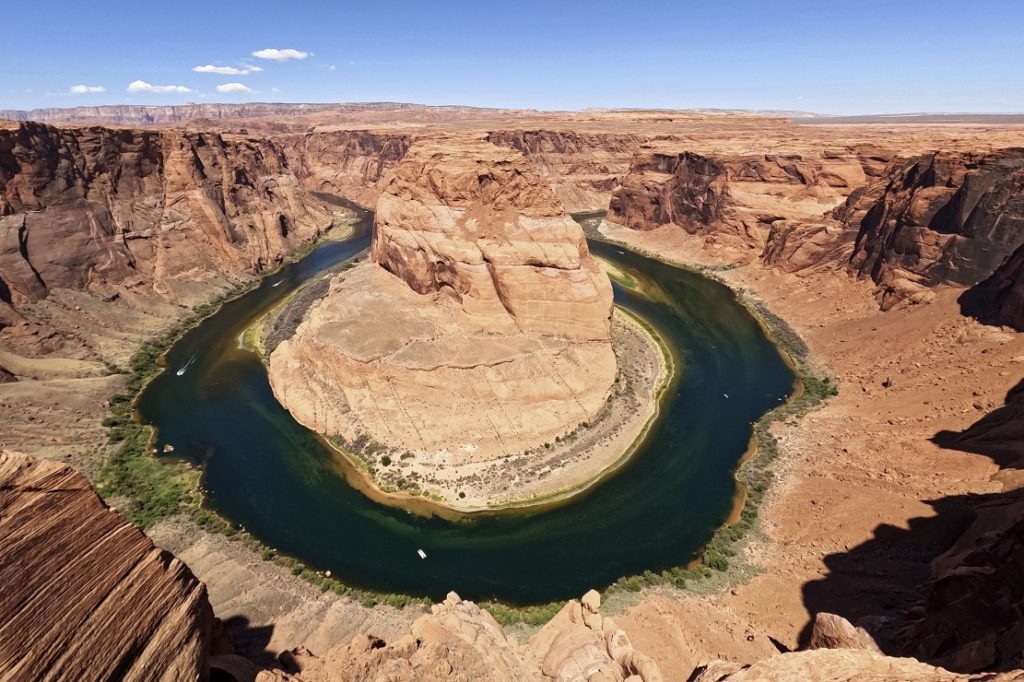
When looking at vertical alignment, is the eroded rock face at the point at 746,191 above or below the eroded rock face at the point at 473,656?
above

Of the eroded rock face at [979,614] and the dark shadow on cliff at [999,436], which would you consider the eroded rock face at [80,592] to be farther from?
the dark shadow on cliff at [999,436]

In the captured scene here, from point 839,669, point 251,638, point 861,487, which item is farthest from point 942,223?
point 251,638

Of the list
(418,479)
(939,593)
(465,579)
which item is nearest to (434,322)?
(418,479)

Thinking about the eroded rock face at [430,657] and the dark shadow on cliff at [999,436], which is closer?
the eroded rock face at [430,657]

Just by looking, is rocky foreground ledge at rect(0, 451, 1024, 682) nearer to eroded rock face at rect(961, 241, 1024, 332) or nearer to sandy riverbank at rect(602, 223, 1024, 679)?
sandy riverbank at rect(602, 223, 1024, 679)

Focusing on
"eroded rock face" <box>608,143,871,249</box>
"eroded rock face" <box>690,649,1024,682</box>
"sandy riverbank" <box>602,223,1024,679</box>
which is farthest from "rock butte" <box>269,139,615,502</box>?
"eroded rock face" <box>608,143,871,249</box>

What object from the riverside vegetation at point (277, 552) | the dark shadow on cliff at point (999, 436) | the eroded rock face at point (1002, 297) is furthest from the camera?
the eroded rock face at point (1002, 297)

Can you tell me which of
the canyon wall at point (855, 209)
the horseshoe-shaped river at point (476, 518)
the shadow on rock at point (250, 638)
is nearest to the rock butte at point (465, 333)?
the horseshoe-shaped river at point (476, 518)

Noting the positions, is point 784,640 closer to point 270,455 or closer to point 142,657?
point 142,657
